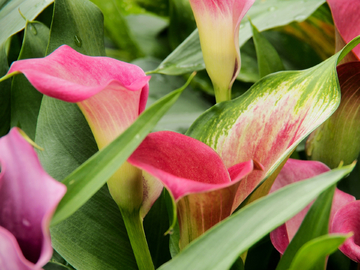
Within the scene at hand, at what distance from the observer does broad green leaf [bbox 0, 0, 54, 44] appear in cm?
28

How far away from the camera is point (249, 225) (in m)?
0.13

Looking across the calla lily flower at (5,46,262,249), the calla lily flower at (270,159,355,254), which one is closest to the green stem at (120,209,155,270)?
the calla lily flower at (5,46,262,249)

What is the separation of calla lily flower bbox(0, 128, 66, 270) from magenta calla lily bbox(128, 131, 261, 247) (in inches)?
2.0

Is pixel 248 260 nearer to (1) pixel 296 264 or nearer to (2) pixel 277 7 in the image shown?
(1) pixel 296 264

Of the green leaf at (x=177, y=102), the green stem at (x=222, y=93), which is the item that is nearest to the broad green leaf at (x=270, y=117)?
the green stem at (x=222, y=93)

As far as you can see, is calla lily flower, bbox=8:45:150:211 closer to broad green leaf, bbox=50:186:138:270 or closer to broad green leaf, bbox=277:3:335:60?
broad green leaf, bbox=50:186:138:270

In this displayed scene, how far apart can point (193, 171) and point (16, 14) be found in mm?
225

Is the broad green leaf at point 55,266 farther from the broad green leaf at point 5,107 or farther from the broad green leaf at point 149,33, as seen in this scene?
the broad green leaf at point 149,33

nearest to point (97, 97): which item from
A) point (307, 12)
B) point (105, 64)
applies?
point (105, 64)

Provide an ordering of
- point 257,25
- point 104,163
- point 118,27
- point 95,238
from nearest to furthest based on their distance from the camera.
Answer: point 104,163, point 95,238, point 257,25, point 118,27

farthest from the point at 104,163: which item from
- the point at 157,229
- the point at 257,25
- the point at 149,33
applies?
the point at 149,33

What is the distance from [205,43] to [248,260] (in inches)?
7.1

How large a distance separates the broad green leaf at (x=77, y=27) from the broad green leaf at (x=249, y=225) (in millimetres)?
177

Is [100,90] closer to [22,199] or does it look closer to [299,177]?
[22,199]
